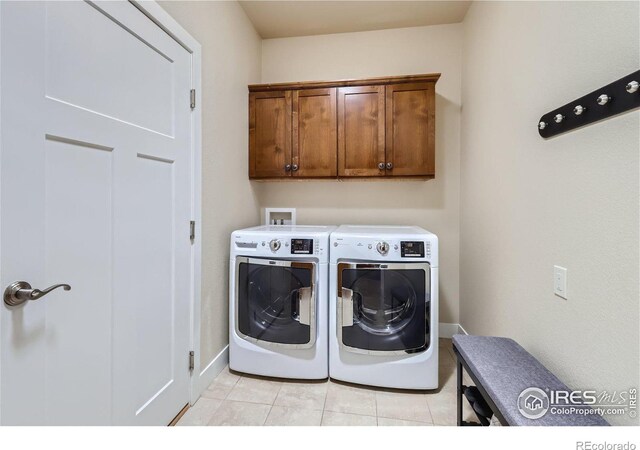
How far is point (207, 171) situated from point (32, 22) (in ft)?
3.37

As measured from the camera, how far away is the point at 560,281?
1.18 metres

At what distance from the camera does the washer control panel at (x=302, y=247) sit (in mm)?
1880

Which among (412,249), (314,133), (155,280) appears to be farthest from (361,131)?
(155,280)

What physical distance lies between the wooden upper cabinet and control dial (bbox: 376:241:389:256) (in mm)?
793

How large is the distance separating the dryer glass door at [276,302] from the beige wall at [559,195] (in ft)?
3.86

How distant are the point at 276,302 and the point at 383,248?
2.63 ft

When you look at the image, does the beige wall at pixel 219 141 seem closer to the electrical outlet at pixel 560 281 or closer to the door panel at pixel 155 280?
the door panel at pixel 155 280

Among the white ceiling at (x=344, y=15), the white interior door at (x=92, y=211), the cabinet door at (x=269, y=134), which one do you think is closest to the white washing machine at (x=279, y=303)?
the white interior door at (x=92, y=211)

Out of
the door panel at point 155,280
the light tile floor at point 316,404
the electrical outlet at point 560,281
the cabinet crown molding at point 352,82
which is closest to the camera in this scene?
the electrical outlet at point 560,281

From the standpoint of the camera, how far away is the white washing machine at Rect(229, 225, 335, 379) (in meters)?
1.88

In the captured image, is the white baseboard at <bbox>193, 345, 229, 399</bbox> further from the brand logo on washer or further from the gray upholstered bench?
the brand logo on washer

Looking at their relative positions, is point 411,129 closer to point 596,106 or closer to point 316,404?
point 596,106

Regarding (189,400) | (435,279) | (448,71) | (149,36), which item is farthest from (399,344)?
(448,71)
